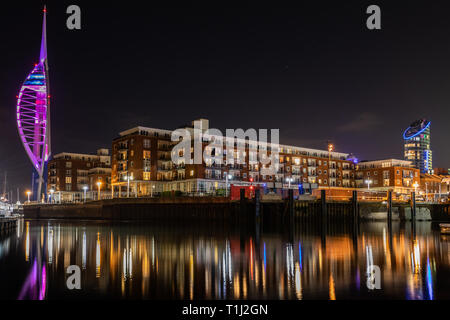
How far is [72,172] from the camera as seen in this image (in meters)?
142

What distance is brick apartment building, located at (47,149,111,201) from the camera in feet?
452

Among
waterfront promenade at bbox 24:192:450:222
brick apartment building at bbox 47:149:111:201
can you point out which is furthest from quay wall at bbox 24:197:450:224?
brick apartment building at bbox 47:149:111:201

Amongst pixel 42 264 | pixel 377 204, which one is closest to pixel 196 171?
pixel 377 204

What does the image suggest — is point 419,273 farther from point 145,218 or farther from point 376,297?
point 145,218

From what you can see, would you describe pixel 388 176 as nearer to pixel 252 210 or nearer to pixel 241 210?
pixel 252 210

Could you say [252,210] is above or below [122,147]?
below

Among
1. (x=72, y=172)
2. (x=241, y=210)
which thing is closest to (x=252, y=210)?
(x=241, y=210)

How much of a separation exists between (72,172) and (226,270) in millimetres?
130686

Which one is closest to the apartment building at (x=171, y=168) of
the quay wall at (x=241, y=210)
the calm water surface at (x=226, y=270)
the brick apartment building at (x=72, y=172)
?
the quay wall at (x=241, y=210)

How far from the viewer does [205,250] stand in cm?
2925

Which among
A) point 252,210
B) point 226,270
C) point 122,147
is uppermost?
point 122,147

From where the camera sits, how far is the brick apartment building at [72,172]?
137750 mm

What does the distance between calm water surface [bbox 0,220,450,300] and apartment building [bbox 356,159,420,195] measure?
333 feet

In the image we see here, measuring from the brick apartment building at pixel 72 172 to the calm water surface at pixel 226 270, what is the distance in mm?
107426
